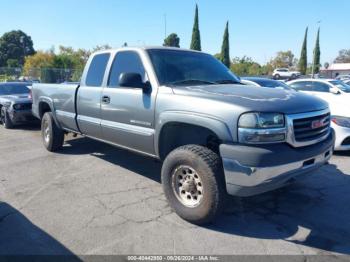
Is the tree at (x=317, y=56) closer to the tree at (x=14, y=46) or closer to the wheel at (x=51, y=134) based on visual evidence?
the wheel at (x=51, y=134)

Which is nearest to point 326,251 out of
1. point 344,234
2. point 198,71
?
point 344,234

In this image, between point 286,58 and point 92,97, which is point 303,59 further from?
point 92,97

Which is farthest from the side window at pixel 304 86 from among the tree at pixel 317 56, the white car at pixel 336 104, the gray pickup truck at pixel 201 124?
the tree at pixel 317 56

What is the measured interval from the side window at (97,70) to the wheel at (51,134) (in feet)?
5.44

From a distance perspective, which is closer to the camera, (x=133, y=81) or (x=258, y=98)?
(x=258, y=98)

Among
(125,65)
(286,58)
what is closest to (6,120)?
(125,65)

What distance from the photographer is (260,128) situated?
332 cm

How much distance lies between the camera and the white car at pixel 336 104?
271 inches

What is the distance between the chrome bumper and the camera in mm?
3281

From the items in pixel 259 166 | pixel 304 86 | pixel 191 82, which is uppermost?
pixel 191 82

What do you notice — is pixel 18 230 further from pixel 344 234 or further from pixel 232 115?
pixel 344 234

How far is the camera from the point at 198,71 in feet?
15.8

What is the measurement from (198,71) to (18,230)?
3.00 metres

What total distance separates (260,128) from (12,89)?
34.7 feet
